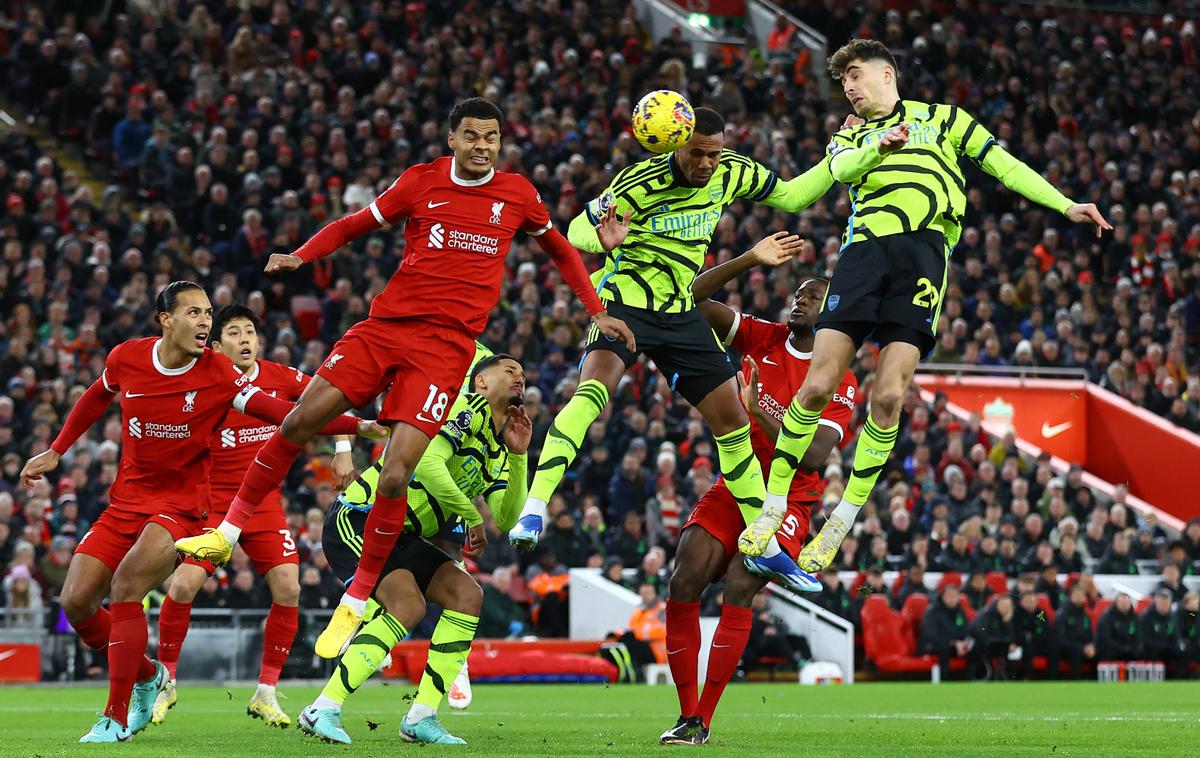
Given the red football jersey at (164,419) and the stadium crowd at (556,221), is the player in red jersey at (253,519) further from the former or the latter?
the stadium crowd at (556,221)

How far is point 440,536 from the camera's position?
1057 centimetres

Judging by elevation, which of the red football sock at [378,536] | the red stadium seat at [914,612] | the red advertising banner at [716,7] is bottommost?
the red stadium seat at [914,612]

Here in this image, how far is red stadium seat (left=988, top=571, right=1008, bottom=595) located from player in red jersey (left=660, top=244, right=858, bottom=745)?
11.5 m

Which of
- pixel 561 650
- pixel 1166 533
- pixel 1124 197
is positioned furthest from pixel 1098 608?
pixel 1124 197

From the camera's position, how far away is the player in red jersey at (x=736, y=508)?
10016 mm

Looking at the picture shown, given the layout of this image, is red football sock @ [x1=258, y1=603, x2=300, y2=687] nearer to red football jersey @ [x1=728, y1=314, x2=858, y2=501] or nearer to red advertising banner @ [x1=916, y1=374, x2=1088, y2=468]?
red football jersey @ [x1=728, y1=314, x2=858, y2=501]

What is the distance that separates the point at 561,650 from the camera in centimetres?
2017

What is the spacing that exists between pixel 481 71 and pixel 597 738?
19.1 meters

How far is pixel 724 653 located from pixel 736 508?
95 cm

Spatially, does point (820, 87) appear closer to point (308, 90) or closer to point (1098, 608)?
point (308, 90)

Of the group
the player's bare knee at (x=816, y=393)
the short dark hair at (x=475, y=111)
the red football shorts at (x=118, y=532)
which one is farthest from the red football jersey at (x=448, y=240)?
the player's bare knee at (x=816, y=393)

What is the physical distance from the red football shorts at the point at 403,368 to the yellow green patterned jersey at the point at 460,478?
0.68 metres

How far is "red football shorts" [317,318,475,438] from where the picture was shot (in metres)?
9.25

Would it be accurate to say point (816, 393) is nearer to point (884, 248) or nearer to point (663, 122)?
point (884, 248)
